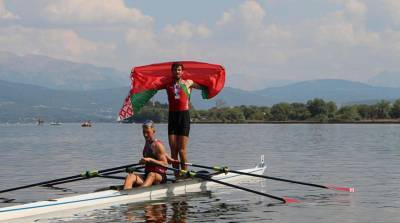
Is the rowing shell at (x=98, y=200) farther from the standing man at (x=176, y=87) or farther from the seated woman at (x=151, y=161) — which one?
the standing man at (x=176, y=87)

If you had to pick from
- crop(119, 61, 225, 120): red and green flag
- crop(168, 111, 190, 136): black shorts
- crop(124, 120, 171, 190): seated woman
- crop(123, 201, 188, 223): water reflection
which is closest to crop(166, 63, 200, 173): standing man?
crop(168, 111, 190, 136): black shorts

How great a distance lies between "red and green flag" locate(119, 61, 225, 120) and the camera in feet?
71.5

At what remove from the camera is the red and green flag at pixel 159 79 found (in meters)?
21.8

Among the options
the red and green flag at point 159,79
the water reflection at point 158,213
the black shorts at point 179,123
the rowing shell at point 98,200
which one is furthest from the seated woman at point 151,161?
the red and green flag at point 159,79

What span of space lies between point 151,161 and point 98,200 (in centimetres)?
190

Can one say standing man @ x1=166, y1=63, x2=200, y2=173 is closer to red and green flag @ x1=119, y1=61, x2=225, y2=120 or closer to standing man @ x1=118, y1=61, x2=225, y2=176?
standing man @ x1=118, y1=61, x2=225, y2=176

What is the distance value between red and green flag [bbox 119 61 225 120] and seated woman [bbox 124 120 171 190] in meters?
3.00

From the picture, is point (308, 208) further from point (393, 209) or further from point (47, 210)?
point (47, 210)

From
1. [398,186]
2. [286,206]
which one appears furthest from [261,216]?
[398,186]

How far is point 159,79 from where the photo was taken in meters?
21.8

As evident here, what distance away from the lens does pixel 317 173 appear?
3052cm

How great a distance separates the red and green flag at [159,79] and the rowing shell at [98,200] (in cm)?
321

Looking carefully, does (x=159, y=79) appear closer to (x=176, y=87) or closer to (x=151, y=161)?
(x=176, y=87)

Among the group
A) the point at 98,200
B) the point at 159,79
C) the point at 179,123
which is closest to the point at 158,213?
the point at 98,200
